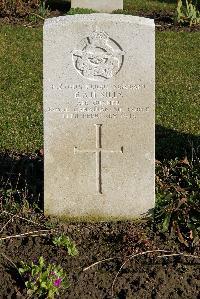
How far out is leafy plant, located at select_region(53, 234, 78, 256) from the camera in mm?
4645

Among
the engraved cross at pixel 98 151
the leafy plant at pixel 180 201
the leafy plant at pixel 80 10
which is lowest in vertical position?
the leafy plant at pixel 180 201

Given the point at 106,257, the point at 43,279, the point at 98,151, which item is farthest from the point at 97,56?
the point at 43,279

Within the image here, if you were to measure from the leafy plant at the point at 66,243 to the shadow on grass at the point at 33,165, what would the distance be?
0.53 m

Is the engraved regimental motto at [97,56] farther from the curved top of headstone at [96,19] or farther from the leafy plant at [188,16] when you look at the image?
the leafy plant at [188,16]

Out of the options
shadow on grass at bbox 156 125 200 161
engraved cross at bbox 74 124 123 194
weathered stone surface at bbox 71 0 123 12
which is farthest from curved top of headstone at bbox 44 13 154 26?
weathered stone surface at bbox 71 0 123 12

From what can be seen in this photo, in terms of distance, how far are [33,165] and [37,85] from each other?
3.13m

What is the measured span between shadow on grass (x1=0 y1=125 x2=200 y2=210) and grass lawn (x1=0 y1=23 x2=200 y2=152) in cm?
28

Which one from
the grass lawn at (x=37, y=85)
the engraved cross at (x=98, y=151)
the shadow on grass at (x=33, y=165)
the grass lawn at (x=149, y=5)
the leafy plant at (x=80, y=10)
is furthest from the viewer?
the grass lawn at (x=149, y=5)

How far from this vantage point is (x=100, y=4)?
12.7m

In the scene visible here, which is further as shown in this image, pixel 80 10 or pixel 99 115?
pixel 80 10

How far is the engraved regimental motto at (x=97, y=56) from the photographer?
468 centimetres

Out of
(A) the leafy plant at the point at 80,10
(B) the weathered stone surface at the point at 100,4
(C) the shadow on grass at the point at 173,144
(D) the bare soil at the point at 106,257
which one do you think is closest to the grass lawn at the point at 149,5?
(B) the weathered stone surface at the point at 100,4

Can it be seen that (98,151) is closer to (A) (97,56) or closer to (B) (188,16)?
(A) (97,56)

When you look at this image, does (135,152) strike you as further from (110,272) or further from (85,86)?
(110,272)
